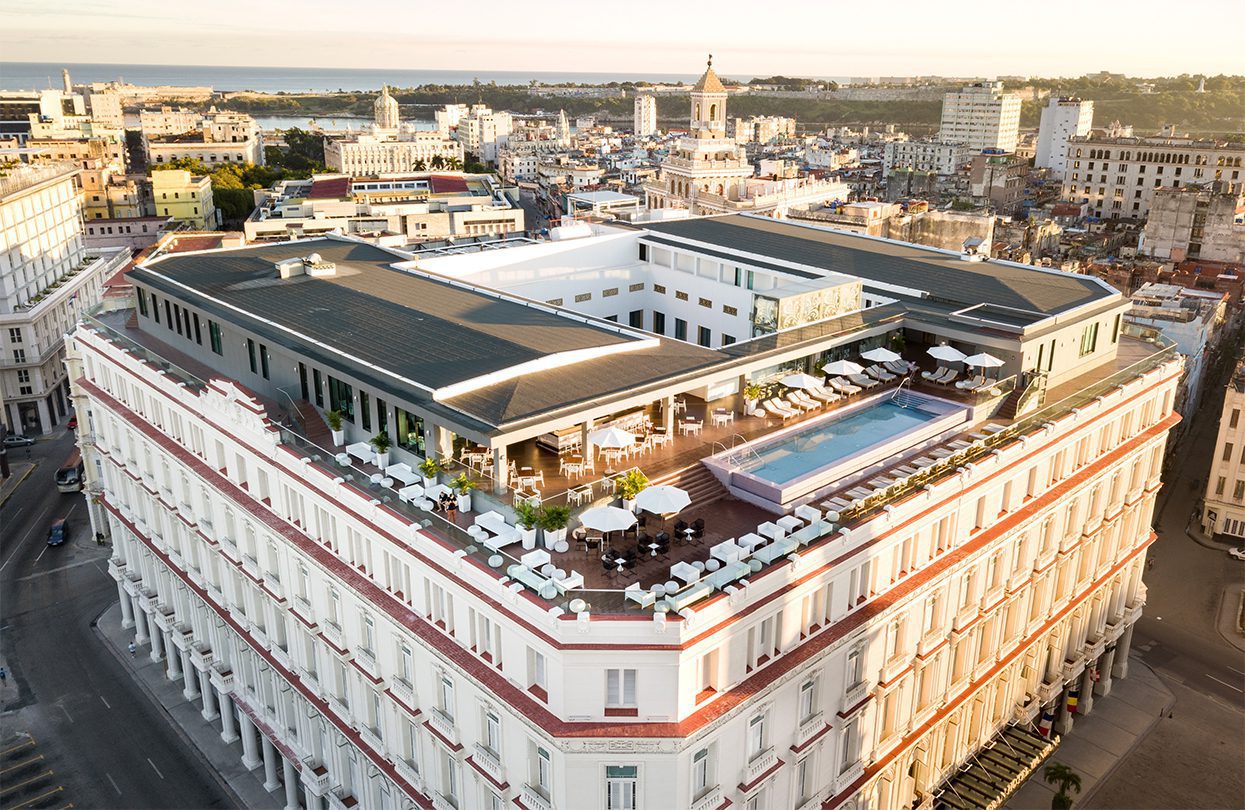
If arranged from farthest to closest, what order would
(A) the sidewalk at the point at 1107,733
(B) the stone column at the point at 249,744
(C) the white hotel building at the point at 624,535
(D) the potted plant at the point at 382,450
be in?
(B) the stone column at the point at 249,744, (A) the sidewalk at the point at 1107,733, (D) the potted plant at the point at 382,450, (C) the white hotel building at the point at 624,535

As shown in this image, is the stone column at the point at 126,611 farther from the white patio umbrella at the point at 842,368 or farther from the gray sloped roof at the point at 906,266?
the white patio umbrella at the point at 842,368

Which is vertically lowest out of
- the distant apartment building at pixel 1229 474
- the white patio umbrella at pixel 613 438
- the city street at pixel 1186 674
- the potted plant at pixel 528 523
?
the city street at pixel 1186 674

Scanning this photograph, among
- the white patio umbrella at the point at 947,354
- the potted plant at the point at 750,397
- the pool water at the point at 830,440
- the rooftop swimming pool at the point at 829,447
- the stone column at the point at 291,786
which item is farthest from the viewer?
the white patio umbrella at the point at 947,354

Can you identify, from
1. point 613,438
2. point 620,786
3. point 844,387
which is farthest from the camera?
point 844,387

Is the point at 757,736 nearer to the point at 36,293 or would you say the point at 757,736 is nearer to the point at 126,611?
the point at 126,611

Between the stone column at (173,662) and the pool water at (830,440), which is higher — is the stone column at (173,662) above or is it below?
below

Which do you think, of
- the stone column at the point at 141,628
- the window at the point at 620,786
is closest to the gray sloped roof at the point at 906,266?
the window at the point at 620,786

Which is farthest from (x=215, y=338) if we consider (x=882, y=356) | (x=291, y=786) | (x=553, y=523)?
(x=882, y=356)

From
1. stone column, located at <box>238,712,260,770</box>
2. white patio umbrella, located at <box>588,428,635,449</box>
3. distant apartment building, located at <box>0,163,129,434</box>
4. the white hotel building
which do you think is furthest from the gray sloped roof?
distant apartment building, located at <box>0,163,129,434</box>
